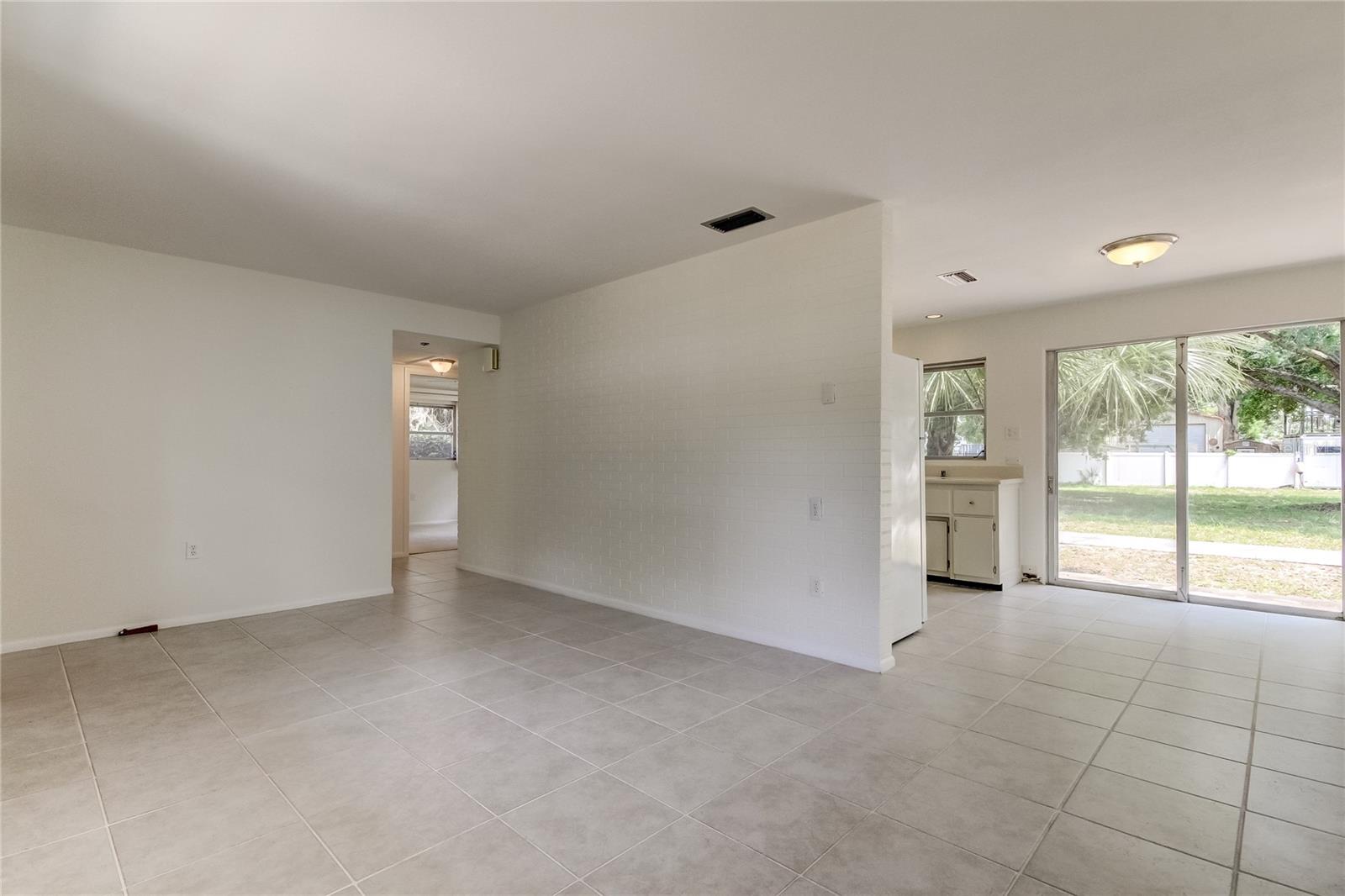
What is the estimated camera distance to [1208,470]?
16.7ft

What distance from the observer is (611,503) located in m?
5.11

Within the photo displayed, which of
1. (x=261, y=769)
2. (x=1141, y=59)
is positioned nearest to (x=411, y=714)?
(x=261, y=769)

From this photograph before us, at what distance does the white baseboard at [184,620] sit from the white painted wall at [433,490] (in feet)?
17.5

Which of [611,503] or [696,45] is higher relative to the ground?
[696,45]

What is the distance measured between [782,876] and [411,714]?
190 centimetres

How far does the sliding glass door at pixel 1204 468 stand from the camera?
4.66m

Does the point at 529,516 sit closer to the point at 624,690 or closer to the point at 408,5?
the point at 624,690

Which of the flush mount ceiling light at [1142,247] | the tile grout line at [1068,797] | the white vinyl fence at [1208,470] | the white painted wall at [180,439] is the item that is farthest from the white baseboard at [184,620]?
the white vinyl fence at [1208,470]

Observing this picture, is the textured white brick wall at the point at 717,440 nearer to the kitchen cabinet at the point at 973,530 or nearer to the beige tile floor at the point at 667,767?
the beige tile floor at the point at 667,767

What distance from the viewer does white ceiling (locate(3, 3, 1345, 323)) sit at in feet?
6.72

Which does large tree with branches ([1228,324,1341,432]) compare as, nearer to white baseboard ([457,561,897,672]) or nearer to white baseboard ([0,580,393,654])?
white baseboard ([457,561,897,672])

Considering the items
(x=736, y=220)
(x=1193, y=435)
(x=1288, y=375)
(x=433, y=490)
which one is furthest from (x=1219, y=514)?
(x=433, y=490)

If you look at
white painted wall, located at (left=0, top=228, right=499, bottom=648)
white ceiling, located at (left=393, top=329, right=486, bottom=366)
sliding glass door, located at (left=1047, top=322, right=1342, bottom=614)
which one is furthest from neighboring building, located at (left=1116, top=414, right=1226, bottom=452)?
white painted wall, located at (left=0, top=228, right=499, bottom=648)

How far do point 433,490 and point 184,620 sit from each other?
21.4ft
